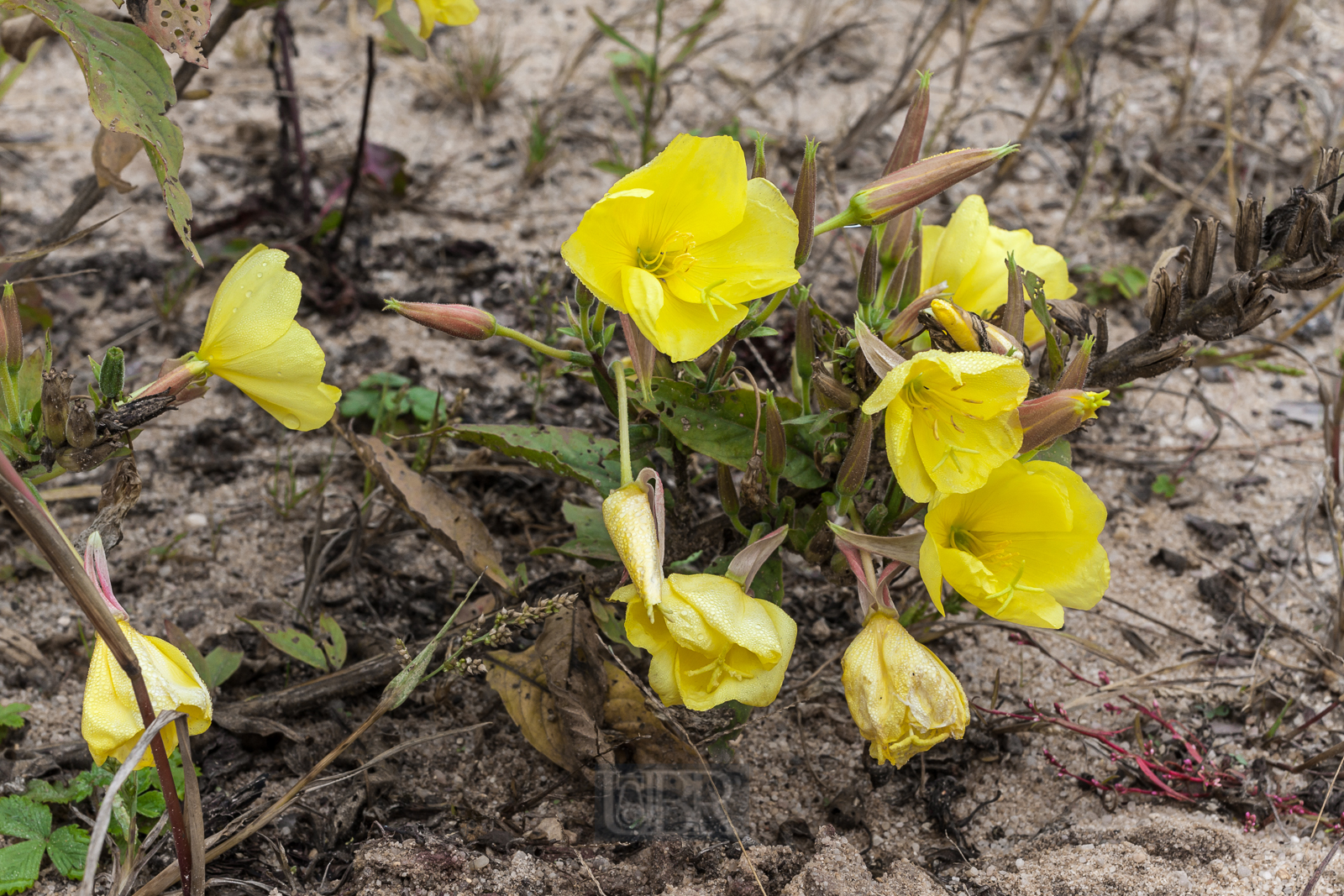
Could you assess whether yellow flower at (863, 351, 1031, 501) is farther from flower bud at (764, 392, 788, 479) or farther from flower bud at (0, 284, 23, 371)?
flower bud at (0, 284, 23, 371)

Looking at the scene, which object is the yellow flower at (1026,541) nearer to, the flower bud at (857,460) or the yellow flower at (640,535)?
the flower bud at (857,460)

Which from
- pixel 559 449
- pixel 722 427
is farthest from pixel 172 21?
pixel 722 427

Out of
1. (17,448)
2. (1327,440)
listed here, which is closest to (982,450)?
(17,448)

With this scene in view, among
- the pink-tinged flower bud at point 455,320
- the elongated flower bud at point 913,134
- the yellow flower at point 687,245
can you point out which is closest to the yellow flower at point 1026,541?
the yellow flower at point 687,245

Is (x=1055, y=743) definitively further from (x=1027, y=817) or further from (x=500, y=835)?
(x=500, y=835)

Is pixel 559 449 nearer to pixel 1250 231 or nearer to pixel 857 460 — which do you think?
pixel 857 460

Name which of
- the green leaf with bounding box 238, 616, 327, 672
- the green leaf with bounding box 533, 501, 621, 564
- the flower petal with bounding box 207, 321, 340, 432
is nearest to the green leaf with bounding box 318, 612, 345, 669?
the green leaf with bounding box 238, 616, 327, 672
